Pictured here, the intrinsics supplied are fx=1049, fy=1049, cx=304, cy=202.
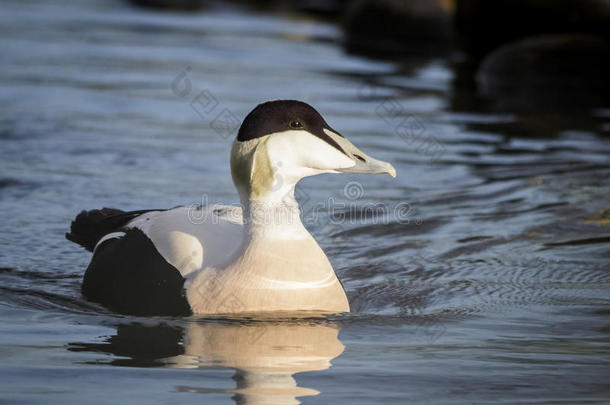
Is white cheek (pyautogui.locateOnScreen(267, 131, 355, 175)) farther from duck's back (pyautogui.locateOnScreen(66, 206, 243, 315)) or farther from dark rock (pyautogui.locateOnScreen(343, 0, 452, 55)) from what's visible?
dark rock (pyautogui.locateOnScreen(343, 0, 452, 55))

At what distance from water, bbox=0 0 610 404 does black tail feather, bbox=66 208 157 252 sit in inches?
11.3

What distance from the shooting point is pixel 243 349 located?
432cm

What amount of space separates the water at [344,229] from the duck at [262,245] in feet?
0.35

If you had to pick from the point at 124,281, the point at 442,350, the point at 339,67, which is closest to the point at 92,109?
the point at 339,67

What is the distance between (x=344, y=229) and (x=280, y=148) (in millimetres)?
2625

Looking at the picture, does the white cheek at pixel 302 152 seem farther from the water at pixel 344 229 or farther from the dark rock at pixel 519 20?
the dark rock at pixel 519 20

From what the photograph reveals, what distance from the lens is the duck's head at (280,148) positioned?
4.43 metres

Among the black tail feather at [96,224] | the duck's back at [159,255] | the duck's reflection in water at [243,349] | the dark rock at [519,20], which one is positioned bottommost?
the duck's reflection in water at [243,349]

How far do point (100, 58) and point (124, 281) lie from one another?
1025cm

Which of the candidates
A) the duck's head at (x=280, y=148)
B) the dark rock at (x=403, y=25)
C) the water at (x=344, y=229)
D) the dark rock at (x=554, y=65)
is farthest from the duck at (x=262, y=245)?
the dark rock at (x=403, y=25)

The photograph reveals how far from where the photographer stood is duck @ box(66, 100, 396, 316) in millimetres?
4453

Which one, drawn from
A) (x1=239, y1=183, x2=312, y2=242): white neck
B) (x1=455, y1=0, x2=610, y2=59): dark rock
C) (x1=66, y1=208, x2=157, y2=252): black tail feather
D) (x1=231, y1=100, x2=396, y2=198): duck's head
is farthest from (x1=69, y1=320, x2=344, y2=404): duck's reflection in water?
(x1=455, y1=0, x2=610, y2=59): dark rock

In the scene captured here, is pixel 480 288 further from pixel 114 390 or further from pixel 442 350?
pixel 114 390

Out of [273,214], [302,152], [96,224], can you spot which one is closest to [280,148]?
[302,152]
